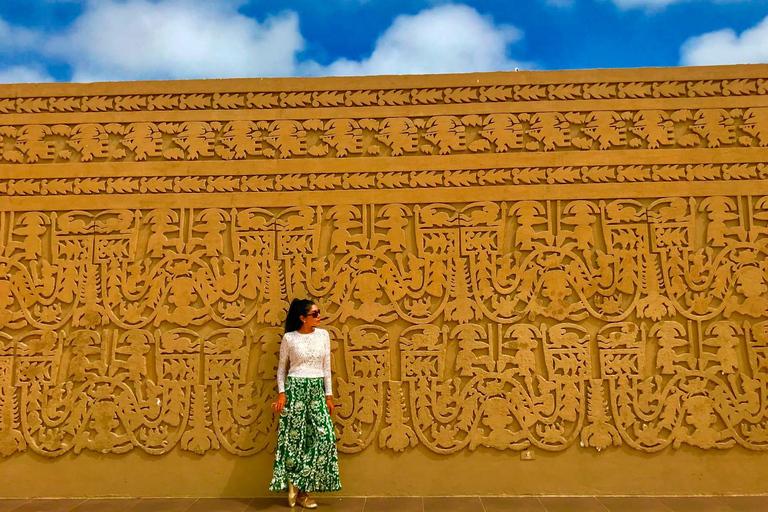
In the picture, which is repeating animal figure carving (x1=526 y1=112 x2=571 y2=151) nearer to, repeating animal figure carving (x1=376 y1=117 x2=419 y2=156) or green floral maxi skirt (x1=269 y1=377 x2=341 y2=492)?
repeating animal figure carving (x1=376 y1=117 x2=419 y2=156)

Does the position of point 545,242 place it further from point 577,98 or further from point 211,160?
point 211,160

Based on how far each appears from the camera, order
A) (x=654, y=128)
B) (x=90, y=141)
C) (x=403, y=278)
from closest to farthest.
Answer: (x=403, y=278) → (x=654, y=128) → (x=90, y=141)

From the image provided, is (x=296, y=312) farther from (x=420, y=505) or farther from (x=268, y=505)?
(x=420, y=505)

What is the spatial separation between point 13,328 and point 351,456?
7.59 feet

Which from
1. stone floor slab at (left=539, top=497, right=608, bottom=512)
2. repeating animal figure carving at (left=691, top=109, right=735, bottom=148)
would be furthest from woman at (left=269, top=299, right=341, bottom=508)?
repeating animal figure carving at (left=691, top=109, right=735, bottom=148)

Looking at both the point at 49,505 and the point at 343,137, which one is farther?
the point at 343,137

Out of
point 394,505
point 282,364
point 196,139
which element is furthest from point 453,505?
point 196,139

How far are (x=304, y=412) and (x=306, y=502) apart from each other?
512 millimetres

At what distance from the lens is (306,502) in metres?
3.23

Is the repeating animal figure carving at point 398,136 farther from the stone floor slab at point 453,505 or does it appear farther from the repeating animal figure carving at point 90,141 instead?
the stone floor slab at point 453,505

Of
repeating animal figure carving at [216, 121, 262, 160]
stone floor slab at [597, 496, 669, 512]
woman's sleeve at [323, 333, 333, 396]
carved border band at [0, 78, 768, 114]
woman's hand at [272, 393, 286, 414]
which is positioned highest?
carved border band at [0, 78, 768, 114]

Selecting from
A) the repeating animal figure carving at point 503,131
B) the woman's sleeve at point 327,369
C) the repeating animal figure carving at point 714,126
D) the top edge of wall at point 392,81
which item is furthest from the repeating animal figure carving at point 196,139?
the repeating animal figure carving at point 714,126

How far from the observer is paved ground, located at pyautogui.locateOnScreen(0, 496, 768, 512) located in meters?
3.17

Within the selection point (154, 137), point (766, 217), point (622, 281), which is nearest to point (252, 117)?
point (154, 137)
